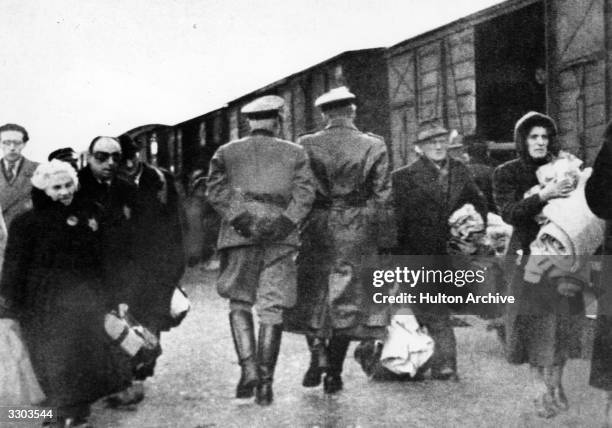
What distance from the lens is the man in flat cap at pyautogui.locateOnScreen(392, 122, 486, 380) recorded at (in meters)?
4.73

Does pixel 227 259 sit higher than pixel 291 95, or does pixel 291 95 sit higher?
pixel 291 95

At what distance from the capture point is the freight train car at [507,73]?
485cm

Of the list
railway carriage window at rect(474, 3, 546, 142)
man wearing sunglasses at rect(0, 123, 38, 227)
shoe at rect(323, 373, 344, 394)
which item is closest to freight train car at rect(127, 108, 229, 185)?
man wearing sunglasses at rect(0, 123, 38, 227)

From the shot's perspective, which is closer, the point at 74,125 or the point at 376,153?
the point at 376,153

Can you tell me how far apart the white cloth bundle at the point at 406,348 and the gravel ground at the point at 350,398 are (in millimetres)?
114

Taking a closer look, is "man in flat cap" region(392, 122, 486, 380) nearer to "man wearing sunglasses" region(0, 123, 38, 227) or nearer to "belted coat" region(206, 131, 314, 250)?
"belted coat" region(206, 131, 314, 250)

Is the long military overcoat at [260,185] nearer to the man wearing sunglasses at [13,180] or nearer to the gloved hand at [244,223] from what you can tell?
the gloved hand at [244,223]

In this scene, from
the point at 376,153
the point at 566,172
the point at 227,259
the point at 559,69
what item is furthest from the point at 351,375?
the point at 559,69

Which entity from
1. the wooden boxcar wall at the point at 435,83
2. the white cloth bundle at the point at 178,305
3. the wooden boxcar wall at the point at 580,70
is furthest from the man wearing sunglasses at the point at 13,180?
the wooden boxcar wall at the point at 580,70

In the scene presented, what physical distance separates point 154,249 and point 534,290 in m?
2.30

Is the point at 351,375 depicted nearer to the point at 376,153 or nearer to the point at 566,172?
the point at 376,153

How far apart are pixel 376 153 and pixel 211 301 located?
1.69m

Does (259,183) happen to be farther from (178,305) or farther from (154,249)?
(178,305)

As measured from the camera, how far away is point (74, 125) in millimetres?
5164
